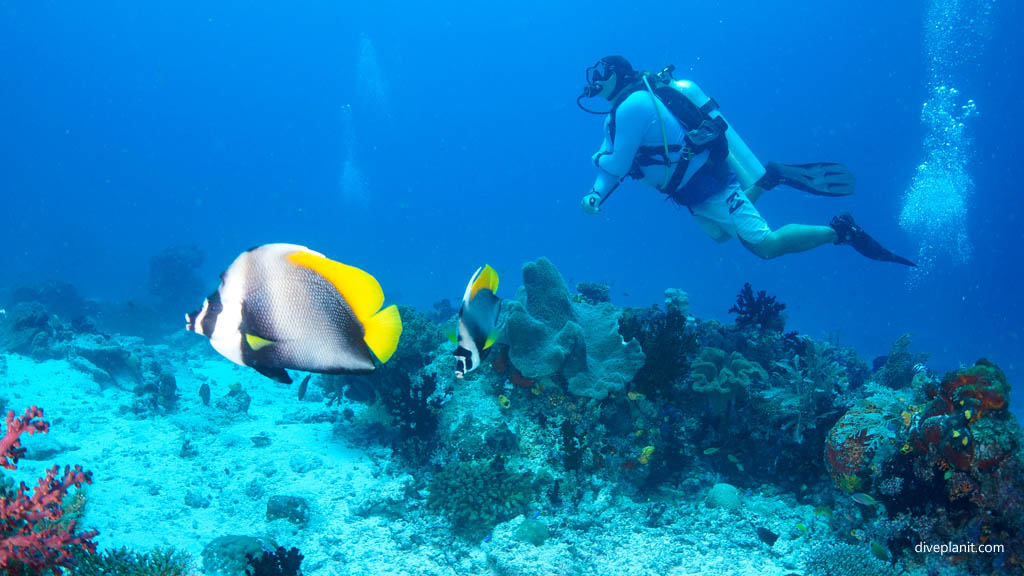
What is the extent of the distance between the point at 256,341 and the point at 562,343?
153 inches

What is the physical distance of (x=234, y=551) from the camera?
4414 millimetres

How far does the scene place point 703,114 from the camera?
7113 millimetres

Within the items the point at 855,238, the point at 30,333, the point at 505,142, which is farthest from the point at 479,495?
the point at 505,142

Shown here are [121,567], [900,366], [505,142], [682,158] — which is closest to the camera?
[121,567]

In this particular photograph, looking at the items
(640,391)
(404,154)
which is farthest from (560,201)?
(640,391)

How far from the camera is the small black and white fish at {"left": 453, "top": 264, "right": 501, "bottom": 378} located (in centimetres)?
218

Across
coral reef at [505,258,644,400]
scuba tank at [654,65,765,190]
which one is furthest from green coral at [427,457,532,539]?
scuba tank at [654,65,765,190]

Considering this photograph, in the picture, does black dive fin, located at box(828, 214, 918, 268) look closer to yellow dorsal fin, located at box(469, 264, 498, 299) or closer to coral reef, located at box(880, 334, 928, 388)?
coral reef, located at box(880, 334, 928, 388)

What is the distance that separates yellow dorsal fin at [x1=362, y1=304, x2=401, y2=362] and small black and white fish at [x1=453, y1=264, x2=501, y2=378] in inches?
21.9

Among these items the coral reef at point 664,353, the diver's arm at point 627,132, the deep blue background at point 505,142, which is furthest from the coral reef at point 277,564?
the deep blue background at point 505,142

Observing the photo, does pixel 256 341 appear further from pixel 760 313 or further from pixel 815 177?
pixel 815 177

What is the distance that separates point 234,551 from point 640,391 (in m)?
4.42

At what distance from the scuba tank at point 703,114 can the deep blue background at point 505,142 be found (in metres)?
41.7

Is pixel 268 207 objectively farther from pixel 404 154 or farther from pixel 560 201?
pixel 560 201
